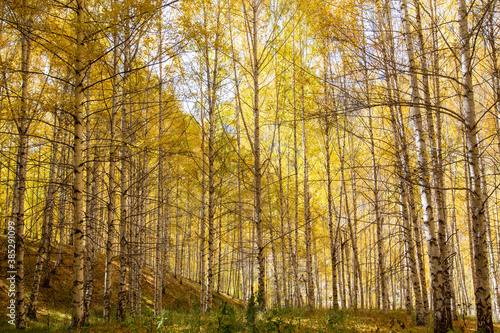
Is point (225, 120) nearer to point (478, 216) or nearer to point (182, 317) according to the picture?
point (182, 317)

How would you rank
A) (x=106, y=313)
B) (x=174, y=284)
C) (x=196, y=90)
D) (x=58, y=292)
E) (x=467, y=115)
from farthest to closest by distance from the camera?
(x=174, y=284), (x=58, y=292), (x=196, y=90), (x=106, y=313), (x=467, y=115)

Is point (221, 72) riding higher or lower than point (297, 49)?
lower

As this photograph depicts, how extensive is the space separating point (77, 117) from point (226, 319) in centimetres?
340

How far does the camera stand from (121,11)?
3.79 m

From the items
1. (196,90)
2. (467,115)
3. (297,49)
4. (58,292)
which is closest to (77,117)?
(196,90)

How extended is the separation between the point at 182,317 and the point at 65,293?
5.37m

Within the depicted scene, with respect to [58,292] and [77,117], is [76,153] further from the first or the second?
[58,292]

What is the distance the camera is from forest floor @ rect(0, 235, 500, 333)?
4.42 meters

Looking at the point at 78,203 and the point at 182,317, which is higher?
the point at 78,203

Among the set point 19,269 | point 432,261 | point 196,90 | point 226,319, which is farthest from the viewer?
point 196,90

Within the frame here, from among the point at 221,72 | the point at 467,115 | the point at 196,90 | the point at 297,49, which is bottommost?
the point at 467,115

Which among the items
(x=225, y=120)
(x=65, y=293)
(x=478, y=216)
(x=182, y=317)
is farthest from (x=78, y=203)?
(x=65, y=293)

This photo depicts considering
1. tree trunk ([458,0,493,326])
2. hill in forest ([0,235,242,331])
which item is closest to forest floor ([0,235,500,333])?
hill in forest ([0,235,242,331])

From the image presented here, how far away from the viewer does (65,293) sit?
10.0 metres
